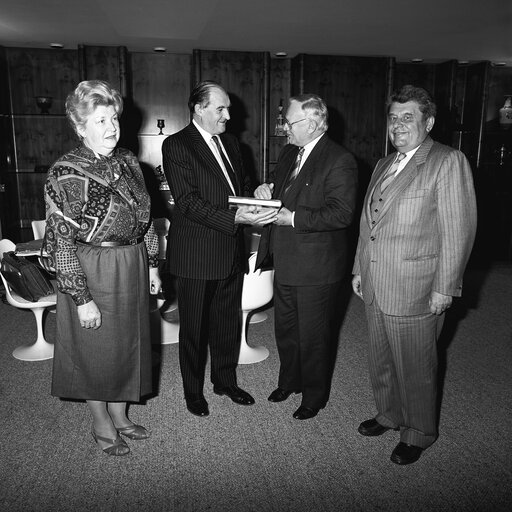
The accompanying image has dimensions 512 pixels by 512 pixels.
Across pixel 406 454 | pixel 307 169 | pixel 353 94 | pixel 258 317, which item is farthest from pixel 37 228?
pixel 353 94

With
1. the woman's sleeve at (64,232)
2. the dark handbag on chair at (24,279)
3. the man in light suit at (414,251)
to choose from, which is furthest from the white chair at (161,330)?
the man in light suit at (414,251)

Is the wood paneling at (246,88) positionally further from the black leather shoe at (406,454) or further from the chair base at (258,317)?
the black leather shoe at (406,454)

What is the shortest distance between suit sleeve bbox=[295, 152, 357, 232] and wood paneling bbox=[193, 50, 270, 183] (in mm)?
3462

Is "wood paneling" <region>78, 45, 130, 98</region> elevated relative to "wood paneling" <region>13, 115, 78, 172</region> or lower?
elevated

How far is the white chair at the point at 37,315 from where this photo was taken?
3.49 m

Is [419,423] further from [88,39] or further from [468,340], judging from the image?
[88,39]

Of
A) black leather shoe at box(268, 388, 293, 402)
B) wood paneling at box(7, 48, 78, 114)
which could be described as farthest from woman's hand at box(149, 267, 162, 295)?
wood paneling at box(7, 48, 78, 114)

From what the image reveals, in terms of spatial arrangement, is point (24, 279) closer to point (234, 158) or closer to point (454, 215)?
point (234, 158)

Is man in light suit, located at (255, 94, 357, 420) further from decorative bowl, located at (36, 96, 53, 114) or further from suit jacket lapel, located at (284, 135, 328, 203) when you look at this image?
decorative bowl, located at (36, 96, 53, 114)

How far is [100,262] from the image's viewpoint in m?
2.04

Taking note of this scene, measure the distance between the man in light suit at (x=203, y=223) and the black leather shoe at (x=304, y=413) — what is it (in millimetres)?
491

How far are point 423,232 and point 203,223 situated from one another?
1007mm

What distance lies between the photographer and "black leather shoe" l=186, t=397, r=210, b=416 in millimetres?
2666

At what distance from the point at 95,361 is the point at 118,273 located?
1.31ft
